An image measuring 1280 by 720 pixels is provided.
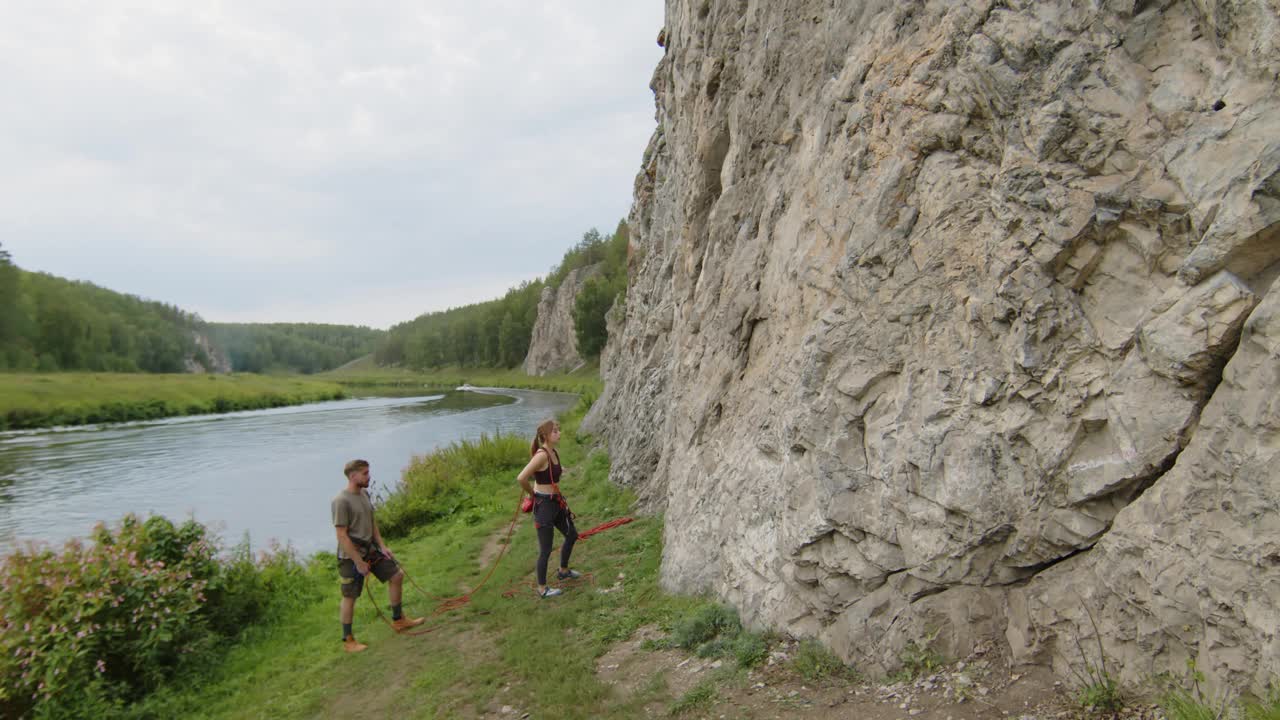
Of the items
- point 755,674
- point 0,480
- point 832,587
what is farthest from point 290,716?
point 0,480

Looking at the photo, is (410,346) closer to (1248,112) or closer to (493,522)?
(493,522)

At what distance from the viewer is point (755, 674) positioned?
549 cm

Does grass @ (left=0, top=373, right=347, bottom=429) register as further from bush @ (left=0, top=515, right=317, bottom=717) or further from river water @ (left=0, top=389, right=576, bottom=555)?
bush @ (left=0, top=515, right=317, bottom=717)

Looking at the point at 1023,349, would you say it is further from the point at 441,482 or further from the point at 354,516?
the point at 441,482

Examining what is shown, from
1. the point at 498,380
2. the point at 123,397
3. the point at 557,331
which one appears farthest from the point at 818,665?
the point at 498,380

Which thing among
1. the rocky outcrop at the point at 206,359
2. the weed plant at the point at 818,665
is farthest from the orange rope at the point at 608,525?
the rocky outcrop at the point at 206,359

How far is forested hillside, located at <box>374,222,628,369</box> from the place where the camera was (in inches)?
3091

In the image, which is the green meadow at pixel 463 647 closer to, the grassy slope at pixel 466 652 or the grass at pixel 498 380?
the grassy slope at pixel 466 652

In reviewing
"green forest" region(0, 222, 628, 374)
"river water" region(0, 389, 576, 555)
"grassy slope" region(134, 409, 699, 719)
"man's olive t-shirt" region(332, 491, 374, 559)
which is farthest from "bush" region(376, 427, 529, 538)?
"green forest" region(0, 222, 628, 374)

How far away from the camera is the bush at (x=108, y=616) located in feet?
23.9

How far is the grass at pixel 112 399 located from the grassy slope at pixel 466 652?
48.0m

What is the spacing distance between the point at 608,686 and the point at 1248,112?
617 cm

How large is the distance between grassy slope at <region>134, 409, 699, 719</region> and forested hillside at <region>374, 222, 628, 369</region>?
6573 centimetres

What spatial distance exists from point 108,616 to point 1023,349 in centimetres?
1042
